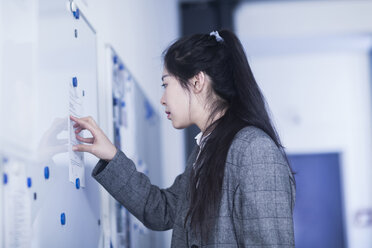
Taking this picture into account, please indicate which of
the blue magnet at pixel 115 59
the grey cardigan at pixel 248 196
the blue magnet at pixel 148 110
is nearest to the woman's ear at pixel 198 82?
the grey cardigan at pixel 248 196

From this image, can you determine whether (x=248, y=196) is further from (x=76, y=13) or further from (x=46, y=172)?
(x=76, y=13)

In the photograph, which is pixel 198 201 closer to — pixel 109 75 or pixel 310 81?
pixel 109 75

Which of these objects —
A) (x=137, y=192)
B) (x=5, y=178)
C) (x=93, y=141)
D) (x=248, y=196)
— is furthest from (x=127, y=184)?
(x=5, y=178)

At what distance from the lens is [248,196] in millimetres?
1182

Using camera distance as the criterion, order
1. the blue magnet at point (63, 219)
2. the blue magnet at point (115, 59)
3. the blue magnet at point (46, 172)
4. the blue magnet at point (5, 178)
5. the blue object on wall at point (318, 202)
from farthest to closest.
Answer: the blue object on wall at point (318, 202) < the blue magnet at point (115, 59) < the blue magnet at point (63, 219) < the blue magnet at point (46, 172) < the blue magnet at point (5, 178)

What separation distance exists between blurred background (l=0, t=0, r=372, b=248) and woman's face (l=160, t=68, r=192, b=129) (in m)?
0.24

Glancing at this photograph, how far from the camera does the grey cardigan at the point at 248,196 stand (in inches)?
45.5

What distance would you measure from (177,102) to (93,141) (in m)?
0.28

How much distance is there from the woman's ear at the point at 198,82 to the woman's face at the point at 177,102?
29 mm

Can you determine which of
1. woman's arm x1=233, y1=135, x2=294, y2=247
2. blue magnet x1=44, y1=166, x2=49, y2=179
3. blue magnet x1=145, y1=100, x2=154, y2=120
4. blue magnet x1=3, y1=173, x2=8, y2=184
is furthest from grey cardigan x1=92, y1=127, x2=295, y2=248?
blue magnet x1=145, y1=100, x2=154, y2=120

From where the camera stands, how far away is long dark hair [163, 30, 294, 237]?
4.09 feet

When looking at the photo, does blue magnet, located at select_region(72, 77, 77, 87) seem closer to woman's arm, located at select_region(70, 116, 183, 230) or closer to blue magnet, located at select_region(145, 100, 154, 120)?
woman's arm, located at select_region(70, 116, 183, 230)

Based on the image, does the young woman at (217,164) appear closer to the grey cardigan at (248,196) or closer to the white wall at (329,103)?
the grey cardigan at (248,196)

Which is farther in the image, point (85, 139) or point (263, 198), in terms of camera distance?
point (85, 139)
